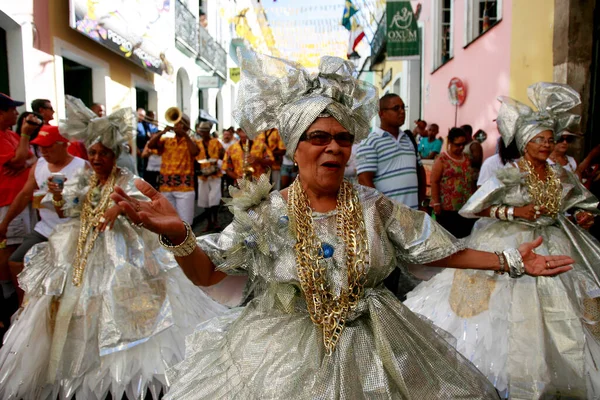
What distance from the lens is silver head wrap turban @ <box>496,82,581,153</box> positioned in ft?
13.6

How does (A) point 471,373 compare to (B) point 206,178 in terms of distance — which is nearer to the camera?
(A) point 471,373

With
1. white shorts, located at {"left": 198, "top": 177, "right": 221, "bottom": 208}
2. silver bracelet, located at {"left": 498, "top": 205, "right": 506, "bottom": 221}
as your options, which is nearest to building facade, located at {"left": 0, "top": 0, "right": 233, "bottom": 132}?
white shorts, located at {"left": 198, "top": 177, "right": 221, "bottom": 208}

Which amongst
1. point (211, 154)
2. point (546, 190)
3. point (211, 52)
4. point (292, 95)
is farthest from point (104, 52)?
point (211, 52)

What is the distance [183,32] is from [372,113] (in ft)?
58.3

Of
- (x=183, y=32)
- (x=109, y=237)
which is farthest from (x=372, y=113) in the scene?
(x=183, y=32)

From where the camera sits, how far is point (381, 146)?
16.4ft

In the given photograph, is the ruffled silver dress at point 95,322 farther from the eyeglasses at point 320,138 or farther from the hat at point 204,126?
the hat at point 204,126

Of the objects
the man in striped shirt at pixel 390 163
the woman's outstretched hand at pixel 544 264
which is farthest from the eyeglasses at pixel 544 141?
the woman's outstretched hand at pixel 544 264

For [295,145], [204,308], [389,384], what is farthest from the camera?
[204,308]

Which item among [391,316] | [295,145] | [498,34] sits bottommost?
[391,316]

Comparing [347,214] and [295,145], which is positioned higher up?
[295,145]

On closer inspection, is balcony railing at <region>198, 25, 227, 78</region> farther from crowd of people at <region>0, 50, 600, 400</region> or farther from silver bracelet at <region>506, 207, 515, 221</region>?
silver bracelet at <region>506, 207, 515, 221</region>

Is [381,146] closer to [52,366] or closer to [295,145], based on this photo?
[295,145]

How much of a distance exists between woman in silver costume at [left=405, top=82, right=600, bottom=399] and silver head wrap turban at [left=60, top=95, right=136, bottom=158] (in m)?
2.87
